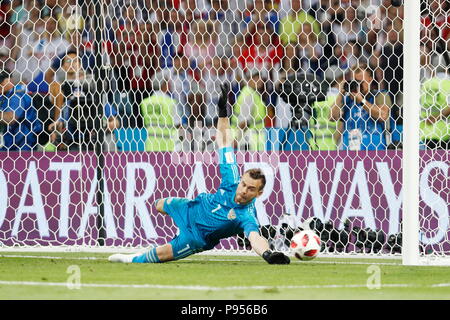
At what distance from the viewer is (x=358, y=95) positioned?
1129 cm

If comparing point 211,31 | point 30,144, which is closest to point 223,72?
point 211,31

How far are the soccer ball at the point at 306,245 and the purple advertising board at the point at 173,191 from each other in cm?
193

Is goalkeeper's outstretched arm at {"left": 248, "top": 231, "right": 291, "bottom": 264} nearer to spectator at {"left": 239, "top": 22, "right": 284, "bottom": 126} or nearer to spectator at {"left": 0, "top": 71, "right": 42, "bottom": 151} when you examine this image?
spectator at {"left": 239, "top": 22, "right": 284, "bottom": 126}

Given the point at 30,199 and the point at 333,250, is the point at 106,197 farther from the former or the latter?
the point at 333,250

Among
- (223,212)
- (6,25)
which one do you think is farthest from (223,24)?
(223,212)

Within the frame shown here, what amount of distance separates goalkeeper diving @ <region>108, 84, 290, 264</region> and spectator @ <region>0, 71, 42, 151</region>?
296 cm

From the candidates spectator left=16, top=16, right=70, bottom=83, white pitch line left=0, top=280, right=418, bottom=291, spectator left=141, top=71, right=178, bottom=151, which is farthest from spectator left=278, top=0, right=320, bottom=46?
white pitch line left=0, top=280, right=418, bottom=291

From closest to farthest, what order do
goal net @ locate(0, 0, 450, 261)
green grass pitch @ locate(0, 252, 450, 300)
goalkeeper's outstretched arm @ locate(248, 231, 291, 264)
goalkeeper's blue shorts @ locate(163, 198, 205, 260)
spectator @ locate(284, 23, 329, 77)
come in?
green grass pitch @ locate(0, 252, 450, 300)
goalkeeper's outstretched arm @ locate(248, 231, 291, 264)
goalkeeper's blue shorts @ locate(163, 198, 205, 260)
goal net @ locate(0, 0, 450, 261)
spectator @ locate(284, 23, 329, 77)

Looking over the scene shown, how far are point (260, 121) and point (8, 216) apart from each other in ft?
9.27

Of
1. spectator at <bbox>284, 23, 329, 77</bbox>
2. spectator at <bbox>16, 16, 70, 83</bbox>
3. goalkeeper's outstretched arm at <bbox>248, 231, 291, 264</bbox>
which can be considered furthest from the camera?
spectator at <bbox>16, 16, 70, 83</bbox>

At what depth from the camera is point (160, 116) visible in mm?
11758

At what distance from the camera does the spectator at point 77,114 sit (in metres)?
11.4

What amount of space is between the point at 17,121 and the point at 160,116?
157 centimetres

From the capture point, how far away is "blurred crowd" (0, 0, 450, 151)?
11.1m
